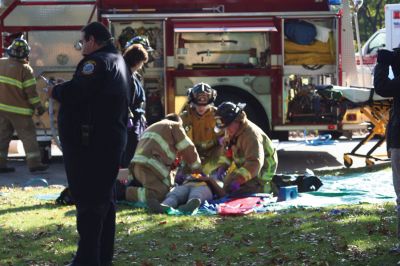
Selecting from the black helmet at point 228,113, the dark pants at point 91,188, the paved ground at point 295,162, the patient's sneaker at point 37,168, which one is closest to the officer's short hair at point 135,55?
the black helmet at point 228,113

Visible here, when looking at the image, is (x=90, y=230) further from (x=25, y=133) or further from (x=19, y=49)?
(x=19, y=49)

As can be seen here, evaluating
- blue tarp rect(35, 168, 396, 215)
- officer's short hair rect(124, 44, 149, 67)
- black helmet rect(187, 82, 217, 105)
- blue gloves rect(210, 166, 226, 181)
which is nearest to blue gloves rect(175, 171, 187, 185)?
blue gloves rect(210, 166, 226, 181)

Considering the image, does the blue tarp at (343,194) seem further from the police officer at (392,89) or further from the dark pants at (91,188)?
the dark pants at (91,188)

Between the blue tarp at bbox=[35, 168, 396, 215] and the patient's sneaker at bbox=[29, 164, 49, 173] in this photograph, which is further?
the patient's sneaker at bbox=[29, 164, 49, 173]

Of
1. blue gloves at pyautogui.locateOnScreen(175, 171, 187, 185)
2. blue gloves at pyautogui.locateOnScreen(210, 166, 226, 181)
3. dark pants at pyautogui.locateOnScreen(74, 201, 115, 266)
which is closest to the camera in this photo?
dark pants at pyautogui.locateOnScreen(74, 201, 115, 266)

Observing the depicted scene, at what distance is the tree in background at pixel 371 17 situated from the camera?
30625mm

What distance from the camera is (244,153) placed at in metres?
8.76

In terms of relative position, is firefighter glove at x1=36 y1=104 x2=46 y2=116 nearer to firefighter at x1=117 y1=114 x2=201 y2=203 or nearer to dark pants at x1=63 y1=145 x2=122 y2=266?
firefighter at x1=117 y1=114 x2=201 y2=203

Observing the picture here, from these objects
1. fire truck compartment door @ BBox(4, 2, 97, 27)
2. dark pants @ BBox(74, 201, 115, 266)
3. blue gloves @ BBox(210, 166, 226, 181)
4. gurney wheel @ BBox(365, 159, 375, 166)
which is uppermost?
fire truck compartment door @ BBox(4, 2, 97, 27)

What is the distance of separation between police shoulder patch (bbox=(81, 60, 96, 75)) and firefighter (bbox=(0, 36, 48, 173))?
671cm

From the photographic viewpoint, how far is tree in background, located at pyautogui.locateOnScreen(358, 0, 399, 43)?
30.6m

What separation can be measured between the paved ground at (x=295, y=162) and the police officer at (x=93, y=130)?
5715 mm

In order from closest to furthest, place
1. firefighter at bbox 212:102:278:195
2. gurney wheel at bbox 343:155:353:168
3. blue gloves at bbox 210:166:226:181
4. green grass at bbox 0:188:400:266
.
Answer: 1. green grass at bbox 0:188:400:266
2. firefighter at bbox 212:102:278:195
3. blue gloves at bbox 210:166:226:181
4. gurney wheel at bbox 343:155:353:168

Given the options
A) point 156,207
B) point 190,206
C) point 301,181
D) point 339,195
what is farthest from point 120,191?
point 339,195
